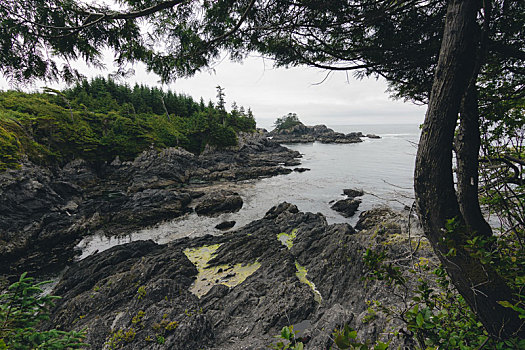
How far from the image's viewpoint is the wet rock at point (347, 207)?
1667cm

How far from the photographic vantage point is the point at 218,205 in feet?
59.1

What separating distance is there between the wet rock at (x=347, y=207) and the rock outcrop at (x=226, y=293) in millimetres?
6240

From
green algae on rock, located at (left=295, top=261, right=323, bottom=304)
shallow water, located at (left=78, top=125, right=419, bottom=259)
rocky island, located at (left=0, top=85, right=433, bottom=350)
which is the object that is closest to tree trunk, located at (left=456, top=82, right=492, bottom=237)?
rocky island, located at (left=0, top=85, right=433, bottom=350)

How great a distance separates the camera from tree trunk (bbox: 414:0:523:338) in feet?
4.94

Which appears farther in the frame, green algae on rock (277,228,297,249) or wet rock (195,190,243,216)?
wet rock (195,190,243,216)

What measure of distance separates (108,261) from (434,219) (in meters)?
12.0

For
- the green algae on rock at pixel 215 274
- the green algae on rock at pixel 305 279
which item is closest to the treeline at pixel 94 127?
the green algae on rock at pixel 215 274

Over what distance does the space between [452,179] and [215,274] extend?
9007 mm

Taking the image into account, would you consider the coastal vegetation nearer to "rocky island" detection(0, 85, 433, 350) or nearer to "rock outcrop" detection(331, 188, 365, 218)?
"rocky island" detection(0, 85, 433, 350)

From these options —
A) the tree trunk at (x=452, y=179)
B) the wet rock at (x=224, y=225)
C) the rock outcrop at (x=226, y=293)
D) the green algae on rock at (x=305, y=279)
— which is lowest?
the wet rock at (x=224, y=225)

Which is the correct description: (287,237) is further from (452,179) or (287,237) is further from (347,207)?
(452,179)

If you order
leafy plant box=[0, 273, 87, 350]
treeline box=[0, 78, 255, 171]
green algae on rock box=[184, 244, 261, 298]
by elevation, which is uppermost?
treeline box=[0, 78, 255, 171]

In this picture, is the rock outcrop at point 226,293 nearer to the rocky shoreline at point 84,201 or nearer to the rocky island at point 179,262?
the rocky island at point 179,262

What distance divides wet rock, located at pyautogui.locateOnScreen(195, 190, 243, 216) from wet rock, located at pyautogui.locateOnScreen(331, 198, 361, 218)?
8.63m
